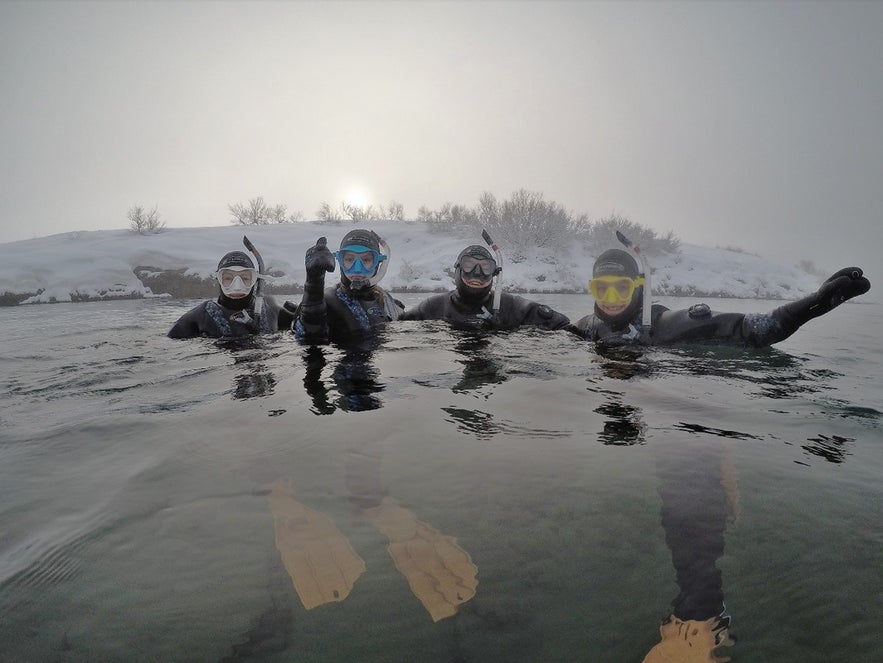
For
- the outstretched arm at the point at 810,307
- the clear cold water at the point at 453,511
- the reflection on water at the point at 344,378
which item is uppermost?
the outstretched arm at the point at 810,307

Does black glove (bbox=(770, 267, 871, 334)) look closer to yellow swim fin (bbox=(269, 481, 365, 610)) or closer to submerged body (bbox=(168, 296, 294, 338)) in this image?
yellow swim fin (bbox=(269, 481, 365, 610))

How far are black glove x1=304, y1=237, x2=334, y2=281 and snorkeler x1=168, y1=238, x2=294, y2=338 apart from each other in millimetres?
1547

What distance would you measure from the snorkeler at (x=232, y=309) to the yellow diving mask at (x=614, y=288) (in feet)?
14.1

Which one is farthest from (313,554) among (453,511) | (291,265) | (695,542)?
(291,265)

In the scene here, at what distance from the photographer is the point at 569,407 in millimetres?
3064

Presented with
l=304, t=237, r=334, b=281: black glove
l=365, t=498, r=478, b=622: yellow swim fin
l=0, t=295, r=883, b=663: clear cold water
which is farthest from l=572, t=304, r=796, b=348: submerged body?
l=365, t=498, r=478, b=622: yellow swim fin

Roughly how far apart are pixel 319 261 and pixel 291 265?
19337mm

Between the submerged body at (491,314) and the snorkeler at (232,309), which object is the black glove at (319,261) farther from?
the submerged body at (491,314)

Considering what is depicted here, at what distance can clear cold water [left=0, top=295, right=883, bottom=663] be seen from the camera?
1172 mm

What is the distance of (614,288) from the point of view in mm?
5352

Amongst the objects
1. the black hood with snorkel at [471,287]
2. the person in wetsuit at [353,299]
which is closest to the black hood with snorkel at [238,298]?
the person in wetsuit at [353,299]

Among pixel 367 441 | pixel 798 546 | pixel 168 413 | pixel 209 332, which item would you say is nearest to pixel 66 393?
pixel 168 413

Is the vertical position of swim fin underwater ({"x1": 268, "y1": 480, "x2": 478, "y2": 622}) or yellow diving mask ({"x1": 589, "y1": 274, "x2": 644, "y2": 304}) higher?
yellow diving mask ({"x1": 589, "y1": 274, "x2": 644, "y2": 304})

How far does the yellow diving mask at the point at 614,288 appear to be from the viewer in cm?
535
